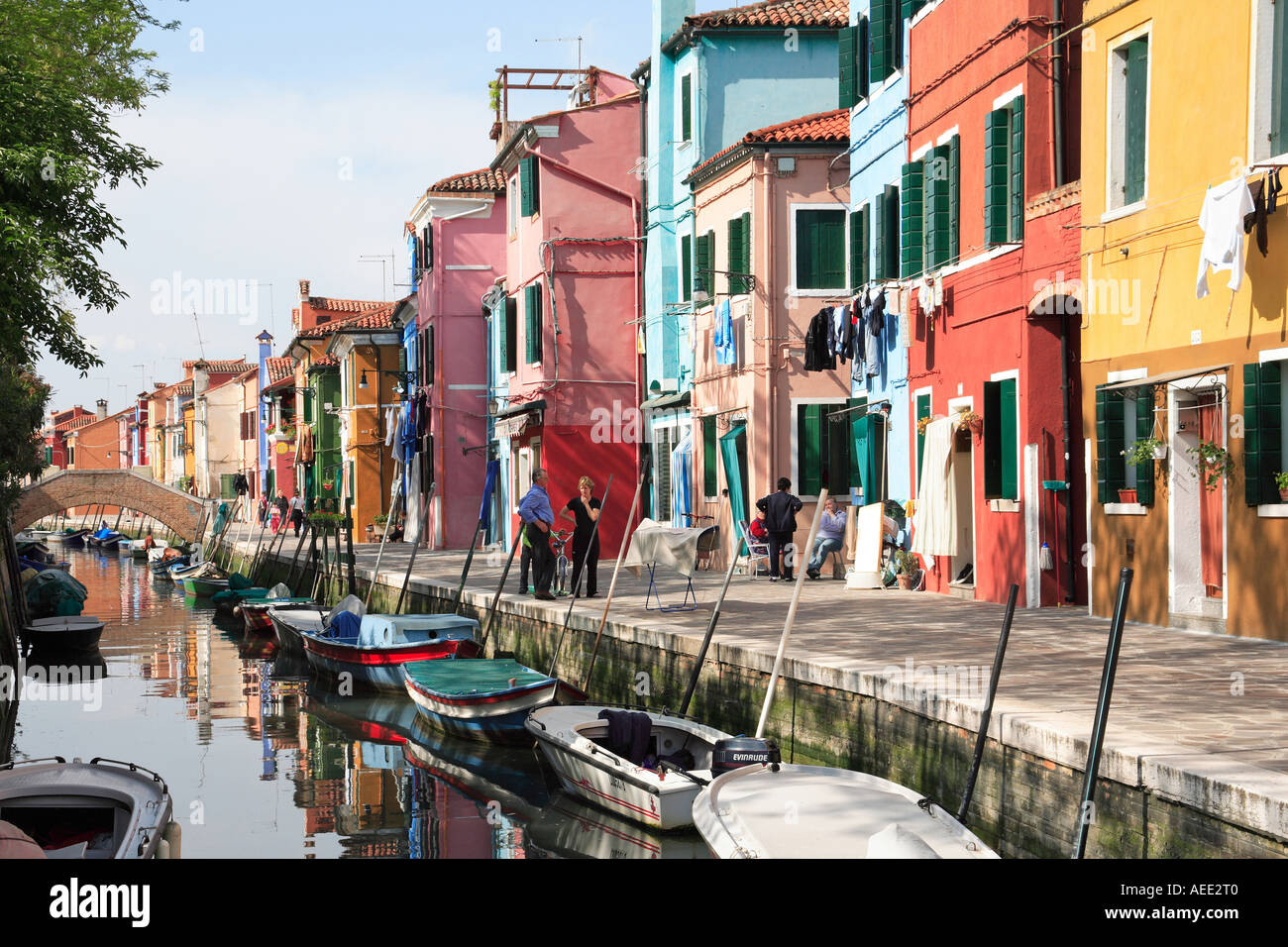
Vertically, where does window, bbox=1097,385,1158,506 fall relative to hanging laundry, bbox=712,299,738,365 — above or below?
below

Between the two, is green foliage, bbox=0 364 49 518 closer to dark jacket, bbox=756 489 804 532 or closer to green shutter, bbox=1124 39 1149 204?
dark jacket, bbox=756 489 804 532

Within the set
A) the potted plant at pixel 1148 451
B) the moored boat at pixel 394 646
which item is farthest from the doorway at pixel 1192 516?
the moored boat at pixel 394 646

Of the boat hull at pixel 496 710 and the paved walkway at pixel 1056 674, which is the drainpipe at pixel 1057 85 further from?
the boat hull at pixel 496 710

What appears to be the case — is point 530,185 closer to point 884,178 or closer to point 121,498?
point 884,178

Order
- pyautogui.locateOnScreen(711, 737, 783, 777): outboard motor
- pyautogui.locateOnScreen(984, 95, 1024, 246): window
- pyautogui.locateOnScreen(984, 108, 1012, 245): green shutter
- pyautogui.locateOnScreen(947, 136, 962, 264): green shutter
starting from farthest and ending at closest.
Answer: pyautogui.locateOnScreen(947, 136, 962, 264): green shutter, pyautogui.locateOnScreen(984, 108, 1012, 245): green shutter, pyautogui.locateOnScreen(984, 95, 1024, 246): window, pyautogui.locateOnScreen(711, 737, 783, 777): outboard motor

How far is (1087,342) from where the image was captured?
16.3 metres

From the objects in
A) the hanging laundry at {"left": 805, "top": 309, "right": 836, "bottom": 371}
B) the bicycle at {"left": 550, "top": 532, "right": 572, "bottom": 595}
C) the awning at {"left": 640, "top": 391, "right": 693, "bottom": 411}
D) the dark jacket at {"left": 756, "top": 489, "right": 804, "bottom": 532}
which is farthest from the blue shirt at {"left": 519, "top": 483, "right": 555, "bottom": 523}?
the awning at {"left": 640, "top": 391, "right": 693, "bottom": 411}

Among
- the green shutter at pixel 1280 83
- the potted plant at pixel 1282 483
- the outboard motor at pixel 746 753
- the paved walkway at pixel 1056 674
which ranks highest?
the green shutter at pixel 1280 83

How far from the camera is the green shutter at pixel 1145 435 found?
14922 millimetres

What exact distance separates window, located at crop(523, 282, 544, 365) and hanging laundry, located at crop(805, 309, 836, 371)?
10854 millimetres

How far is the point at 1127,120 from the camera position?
1556 centimetres

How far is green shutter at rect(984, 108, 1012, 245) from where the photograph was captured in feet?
60.1

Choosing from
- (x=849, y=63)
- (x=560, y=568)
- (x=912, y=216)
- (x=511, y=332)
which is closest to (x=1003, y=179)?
(x=912, y=216)

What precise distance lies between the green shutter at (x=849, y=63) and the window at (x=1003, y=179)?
588cm
